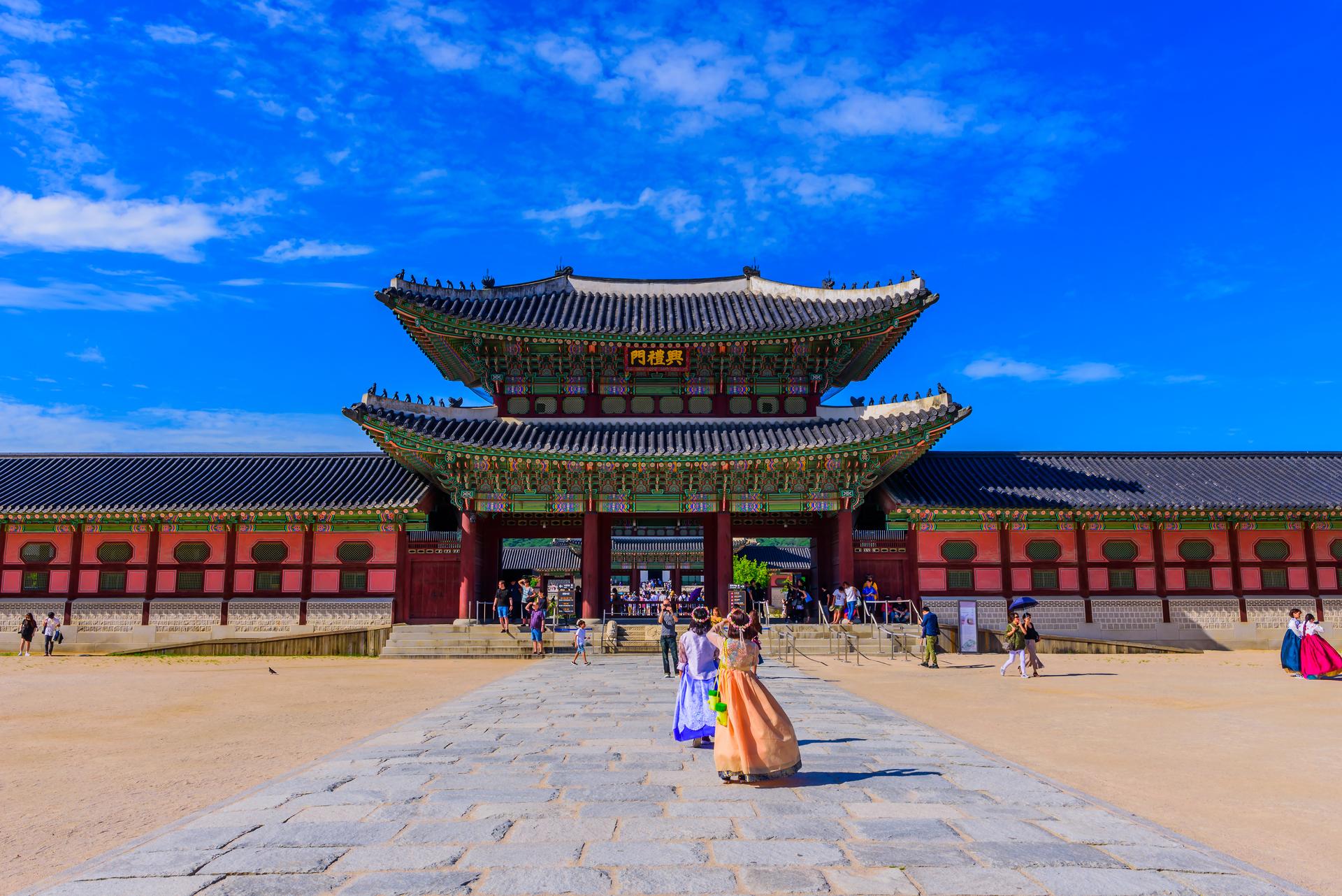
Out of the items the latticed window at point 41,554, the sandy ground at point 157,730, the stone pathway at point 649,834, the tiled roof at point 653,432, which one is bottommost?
the sandy ground at point 157,730

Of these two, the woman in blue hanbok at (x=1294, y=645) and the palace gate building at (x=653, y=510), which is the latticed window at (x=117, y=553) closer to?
the palace gate building at (x=653, y=510)

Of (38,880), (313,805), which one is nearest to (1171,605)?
(313,805)

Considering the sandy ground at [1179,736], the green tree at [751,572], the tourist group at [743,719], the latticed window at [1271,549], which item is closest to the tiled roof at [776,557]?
the green tree at [751,572]

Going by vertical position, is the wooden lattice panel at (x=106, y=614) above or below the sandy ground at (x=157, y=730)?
above

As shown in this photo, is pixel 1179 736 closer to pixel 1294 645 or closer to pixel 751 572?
pixel 1294 645

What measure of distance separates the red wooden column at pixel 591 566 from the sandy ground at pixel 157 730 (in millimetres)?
2994

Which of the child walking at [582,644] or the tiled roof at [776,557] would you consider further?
the tiled roof at [776,557]

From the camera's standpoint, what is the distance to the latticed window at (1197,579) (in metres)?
27.8

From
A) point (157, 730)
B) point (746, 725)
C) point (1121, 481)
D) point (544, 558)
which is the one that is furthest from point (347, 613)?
point (544, 558)

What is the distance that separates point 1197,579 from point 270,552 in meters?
29.5

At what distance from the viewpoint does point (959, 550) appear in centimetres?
2755

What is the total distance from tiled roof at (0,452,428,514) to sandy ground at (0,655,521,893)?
5769 mm

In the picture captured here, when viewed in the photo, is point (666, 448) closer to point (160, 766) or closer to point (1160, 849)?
point (160, 766)

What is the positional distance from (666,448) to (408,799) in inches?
746
